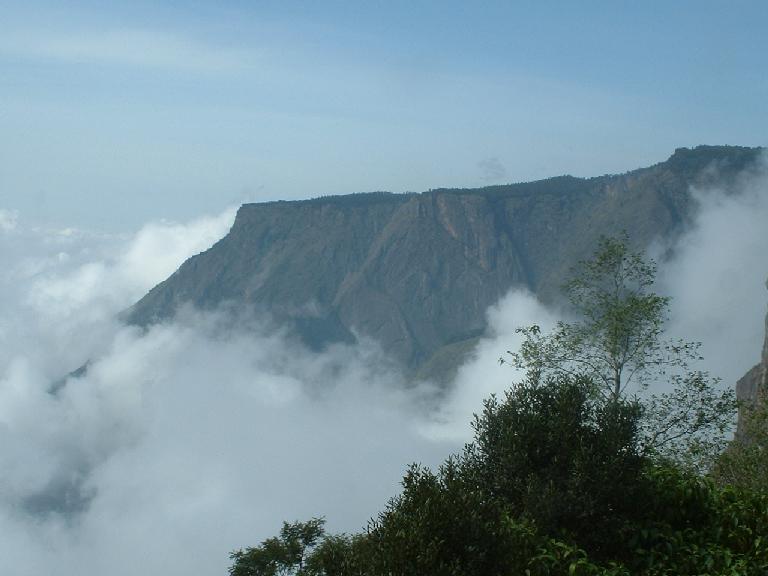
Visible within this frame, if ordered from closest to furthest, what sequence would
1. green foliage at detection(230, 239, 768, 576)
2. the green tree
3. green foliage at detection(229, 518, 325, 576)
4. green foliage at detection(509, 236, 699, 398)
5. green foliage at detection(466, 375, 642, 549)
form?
green foliage at detection(230, 239, 768, 576) → green foliage at detection(466, 375, 642, 549) → the green tree → green foliage at detection(509, 236, 699, 398) → green foliage at detection(229, 518, 325, 576)

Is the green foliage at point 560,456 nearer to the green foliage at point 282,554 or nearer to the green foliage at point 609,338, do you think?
the green foliage at point 609,338

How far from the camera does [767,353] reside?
75062mm

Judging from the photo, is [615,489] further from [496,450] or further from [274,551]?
[274,551]

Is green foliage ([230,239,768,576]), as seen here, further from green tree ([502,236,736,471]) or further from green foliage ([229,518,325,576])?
green foliage ([229,518,325,576])

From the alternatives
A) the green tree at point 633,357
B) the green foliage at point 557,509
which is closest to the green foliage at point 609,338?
the green tree at point 633,357

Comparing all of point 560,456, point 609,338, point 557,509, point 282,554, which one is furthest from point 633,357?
point 282,554

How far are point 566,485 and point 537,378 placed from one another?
312cm

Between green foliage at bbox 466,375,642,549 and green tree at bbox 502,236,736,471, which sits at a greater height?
green tree at bbox 502,236,736,471

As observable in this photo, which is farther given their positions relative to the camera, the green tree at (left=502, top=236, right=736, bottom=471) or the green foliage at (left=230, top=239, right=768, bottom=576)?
the green tree at (left=502, top=236, right=736, bottom=471)

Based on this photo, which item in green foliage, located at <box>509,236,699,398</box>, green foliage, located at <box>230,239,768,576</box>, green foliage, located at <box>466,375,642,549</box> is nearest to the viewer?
green foliage, located at <box>230,239,768,576</box>

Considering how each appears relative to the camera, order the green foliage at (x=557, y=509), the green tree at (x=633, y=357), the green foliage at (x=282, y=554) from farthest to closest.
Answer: the green foliage at (x=282, y=554)
the green tree at (x=633, y=357)
the green foliage at (x=557, y=509)

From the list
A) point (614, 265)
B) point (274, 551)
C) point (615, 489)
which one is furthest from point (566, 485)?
point (274, 551)

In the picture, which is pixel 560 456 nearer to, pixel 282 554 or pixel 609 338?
pixel 609 338

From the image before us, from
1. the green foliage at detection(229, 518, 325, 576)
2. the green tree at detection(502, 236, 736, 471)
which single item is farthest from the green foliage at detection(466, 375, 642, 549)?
the green foliage at detection(229, 518, 325, 576)
